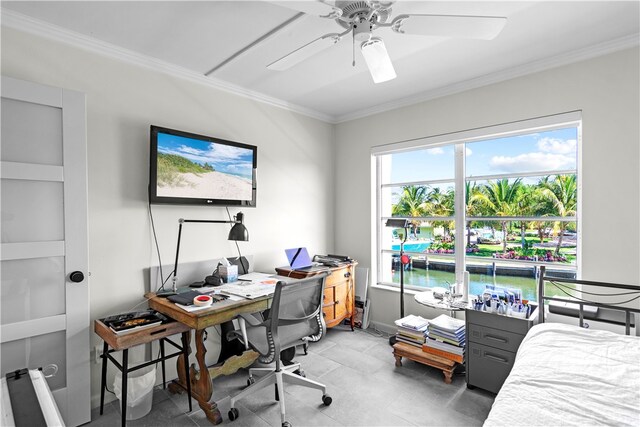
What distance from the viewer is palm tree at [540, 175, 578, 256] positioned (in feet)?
8.45

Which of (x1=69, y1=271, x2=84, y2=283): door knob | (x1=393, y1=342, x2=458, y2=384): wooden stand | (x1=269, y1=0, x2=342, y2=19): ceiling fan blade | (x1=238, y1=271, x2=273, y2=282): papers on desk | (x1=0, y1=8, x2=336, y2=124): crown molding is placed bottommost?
(x1=393, y1=342, x2=458, y2=384): wooden stand

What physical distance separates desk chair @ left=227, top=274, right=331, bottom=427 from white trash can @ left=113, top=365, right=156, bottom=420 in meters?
0.57

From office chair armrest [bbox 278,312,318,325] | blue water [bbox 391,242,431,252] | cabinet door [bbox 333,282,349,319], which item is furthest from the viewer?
blue water [bbox 391,242,431,252]

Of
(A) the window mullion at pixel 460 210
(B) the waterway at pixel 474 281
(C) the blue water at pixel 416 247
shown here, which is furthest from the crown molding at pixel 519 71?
(B) the waterway at pixel 474 281

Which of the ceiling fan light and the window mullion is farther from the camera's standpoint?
the window mullion

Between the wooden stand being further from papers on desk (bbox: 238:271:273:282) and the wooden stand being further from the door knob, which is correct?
the door knob

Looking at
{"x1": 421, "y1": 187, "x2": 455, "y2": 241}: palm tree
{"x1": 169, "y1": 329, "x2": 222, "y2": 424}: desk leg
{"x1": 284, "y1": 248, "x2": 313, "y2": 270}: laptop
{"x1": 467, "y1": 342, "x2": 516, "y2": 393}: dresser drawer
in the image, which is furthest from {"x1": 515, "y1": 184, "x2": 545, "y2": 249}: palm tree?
{"x1": 169, "y1": 329, "x2": 222, "y2": 424}: desk leg

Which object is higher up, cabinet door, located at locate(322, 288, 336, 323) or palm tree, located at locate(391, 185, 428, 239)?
palm tree, located at locate(391, 185, 428, 239)

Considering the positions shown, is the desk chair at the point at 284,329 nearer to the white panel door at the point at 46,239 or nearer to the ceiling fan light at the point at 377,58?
the white panel door at the point at 46,239

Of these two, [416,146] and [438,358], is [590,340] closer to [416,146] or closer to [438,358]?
[438,358]

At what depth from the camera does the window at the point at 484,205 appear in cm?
263

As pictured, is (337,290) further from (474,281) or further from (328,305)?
(474,281)

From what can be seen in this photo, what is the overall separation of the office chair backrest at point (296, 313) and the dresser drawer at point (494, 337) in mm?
1157

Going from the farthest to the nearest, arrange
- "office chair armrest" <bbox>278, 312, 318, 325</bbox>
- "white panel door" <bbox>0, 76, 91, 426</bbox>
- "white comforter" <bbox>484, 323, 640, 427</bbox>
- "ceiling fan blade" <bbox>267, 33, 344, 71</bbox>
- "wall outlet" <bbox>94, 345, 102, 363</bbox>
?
"wall outlet" <bbox>94, 345, 102, 363</bbox>
"office chair armrest" <bbox>278, 312, 318, 325</bbox>
"white panel door" <bbox>0, 76, 91, 426</bbox>
"ceiling fan blade" <bbox>267, 33, 344, 71</bbox>
"white comforter" <bbox>484, 323, 640, 427</bbox>
